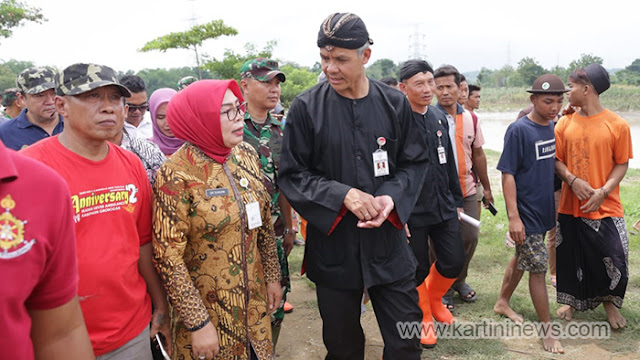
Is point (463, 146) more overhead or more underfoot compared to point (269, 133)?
more underfoot

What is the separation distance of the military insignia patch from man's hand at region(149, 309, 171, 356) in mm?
1319

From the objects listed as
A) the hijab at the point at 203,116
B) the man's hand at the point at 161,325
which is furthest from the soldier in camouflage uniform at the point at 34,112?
the man's hand at the point at 161,325

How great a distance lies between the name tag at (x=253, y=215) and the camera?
2445 millimetres

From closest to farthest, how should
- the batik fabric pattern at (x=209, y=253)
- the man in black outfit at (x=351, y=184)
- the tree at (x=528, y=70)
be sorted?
1. the batik fabric pattern at (x=209, y=253)
2. the man in black outfit at (x=351, y=184)
3. the tree at (x=528, y=70)

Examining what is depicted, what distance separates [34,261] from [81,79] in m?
1.16

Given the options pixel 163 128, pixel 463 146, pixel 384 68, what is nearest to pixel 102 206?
pixel 163 128

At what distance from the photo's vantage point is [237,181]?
249 cm

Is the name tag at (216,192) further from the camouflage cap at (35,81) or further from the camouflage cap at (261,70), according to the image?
the camouflage cap at (35,81)

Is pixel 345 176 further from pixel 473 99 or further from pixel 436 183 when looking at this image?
pixel 473 99

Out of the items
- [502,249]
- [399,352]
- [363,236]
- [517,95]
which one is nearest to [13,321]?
[363,236]

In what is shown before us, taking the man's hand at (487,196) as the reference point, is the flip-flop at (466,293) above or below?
below

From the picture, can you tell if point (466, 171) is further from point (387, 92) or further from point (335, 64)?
point (335, 64)

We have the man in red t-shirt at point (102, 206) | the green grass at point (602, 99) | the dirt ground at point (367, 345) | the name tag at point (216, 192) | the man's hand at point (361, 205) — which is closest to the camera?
the man in red t-shirt at point (102, 206)

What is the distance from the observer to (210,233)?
2340mm
